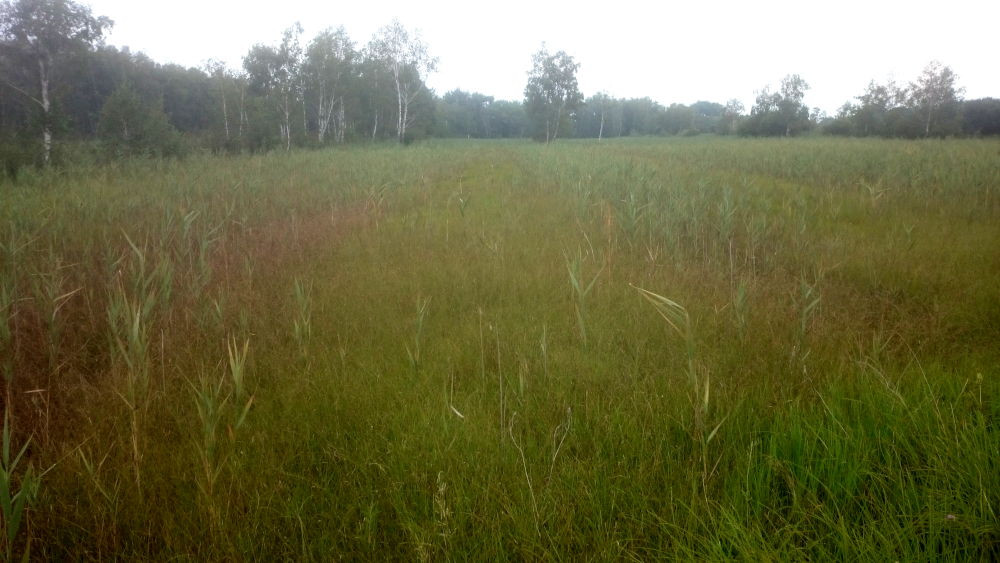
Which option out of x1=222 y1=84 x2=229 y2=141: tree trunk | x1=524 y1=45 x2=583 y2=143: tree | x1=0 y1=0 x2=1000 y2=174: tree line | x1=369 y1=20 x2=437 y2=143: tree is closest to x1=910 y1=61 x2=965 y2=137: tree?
x1=0 y1=0 x2=1000 y2=174: tree line

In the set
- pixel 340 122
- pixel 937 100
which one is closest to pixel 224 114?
pixel 340 122

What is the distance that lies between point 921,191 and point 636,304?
612 cm

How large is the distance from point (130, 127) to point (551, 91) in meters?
40.0

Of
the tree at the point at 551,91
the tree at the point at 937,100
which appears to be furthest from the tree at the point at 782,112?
the tree at the point at 551,91

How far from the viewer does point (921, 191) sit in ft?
20.9

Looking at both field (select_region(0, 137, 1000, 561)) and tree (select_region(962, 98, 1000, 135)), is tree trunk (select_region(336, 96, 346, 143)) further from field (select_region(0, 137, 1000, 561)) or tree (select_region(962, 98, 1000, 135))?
tree (select_region(962, 98, 1000, 135))

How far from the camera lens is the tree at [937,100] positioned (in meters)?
35.8

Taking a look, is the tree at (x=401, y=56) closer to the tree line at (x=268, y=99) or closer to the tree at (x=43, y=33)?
the tree line at (x=268, y=99)

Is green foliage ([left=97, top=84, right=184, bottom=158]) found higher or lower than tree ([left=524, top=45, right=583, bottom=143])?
lower

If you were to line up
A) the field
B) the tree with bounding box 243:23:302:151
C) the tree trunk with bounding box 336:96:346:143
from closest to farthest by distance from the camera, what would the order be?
the field → the tree with bounding box 243:23:302:151 → the tree trunk with bounding box 336:96:346:143

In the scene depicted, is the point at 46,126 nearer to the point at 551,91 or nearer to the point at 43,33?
the point at 43,33

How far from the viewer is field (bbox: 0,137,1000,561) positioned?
122cm

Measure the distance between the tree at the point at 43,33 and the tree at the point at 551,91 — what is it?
3793 centimetres

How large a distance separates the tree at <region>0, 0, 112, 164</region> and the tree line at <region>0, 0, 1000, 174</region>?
0.04 meters
